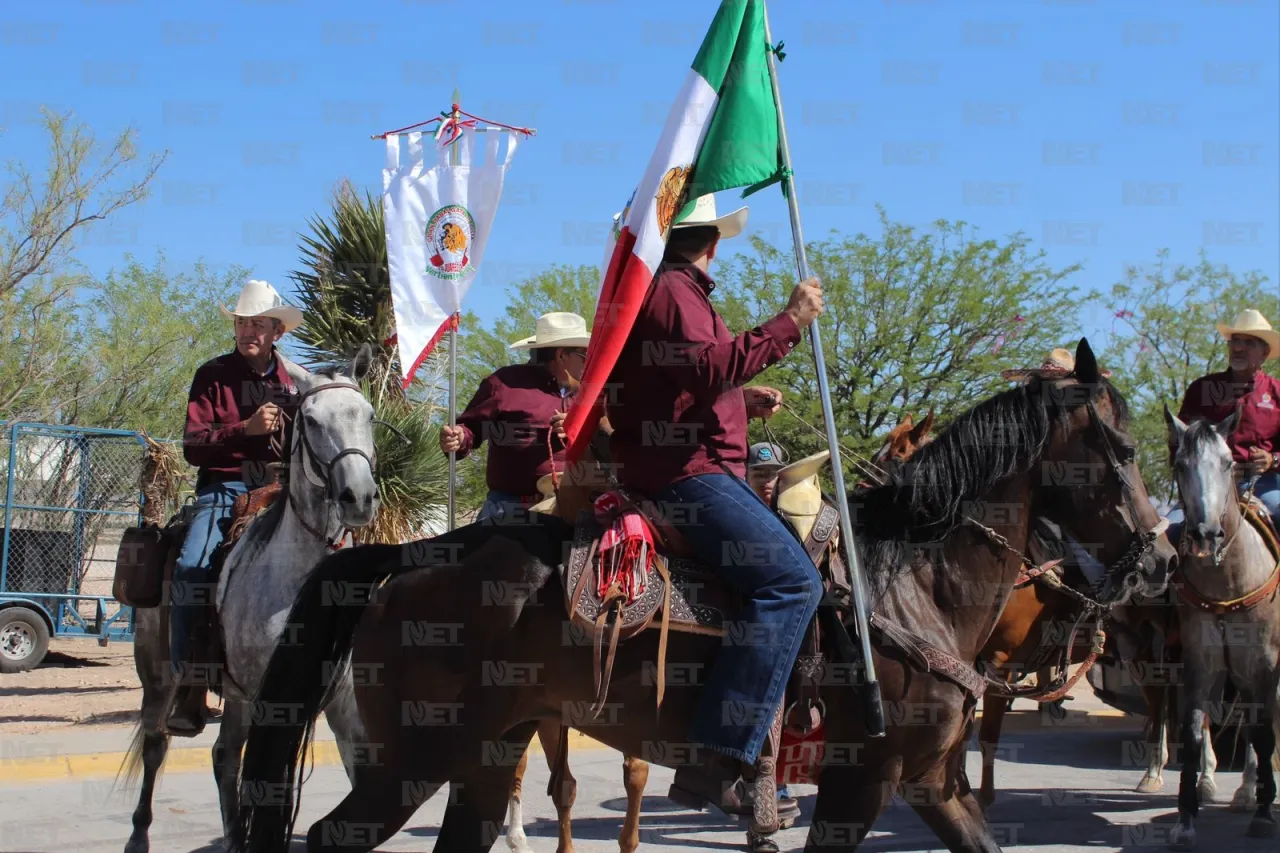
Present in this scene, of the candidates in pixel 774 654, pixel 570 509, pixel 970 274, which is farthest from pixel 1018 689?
pixel 970 274

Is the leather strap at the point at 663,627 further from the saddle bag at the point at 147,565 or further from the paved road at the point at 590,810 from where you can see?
the saddle bag at the point at 147,565

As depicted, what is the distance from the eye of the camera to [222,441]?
22.2 feet

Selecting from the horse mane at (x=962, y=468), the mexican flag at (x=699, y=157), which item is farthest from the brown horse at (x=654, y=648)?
the mexican flag at (x=699, y=157)

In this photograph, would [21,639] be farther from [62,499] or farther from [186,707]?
[186,707]

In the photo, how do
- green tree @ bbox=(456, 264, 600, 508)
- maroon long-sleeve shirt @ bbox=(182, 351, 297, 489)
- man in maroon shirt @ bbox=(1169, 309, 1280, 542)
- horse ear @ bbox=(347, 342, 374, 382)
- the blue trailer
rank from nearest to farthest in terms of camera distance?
horse ear @ bbox=(347, 342, 374, 382) < maroon long-sleeve shirt @ bbox=(182, 351, 297, 489) < man in maroon shirt @ bbox=(1169, 309, 1280, 542) < the blue trailer < green tree @ bbox=(456, 264, 600, 508)

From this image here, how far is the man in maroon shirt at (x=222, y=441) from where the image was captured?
6.61 metres

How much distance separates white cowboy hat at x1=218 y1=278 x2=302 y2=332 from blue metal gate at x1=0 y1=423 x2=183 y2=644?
762 centimetres

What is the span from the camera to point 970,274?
73.6 ft

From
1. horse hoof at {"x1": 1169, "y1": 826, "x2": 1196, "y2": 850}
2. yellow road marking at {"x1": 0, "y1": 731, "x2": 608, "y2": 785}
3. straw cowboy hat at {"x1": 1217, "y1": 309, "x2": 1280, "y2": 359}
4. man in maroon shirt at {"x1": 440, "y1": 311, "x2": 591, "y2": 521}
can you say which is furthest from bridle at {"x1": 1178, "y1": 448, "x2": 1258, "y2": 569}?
yellow road marking at {"x1": 0, "y1": 731, "x2": 608, "y2": 785}

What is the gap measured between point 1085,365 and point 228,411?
4547 mm

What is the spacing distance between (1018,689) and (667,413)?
241 cm

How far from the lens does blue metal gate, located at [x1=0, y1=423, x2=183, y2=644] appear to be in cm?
1405

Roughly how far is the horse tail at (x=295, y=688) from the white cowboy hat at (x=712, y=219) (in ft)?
5.57

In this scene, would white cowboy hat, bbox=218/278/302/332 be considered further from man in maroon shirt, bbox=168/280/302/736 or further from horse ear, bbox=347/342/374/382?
horse ear, bbox=347/342/374/382
